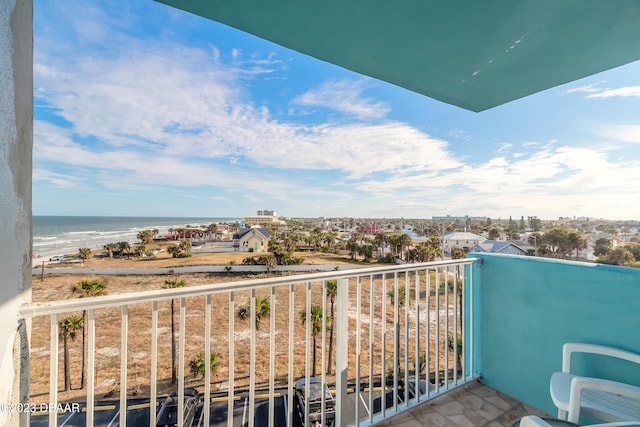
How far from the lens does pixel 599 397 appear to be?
4.89 feet

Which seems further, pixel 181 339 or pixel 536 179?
pixel 536 179

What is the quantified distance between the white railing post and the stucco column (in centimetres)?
138

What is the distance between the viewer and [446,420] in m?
1.92

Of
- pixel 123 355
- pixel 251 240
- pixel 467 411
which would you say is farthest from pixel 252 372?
pixel 251 240

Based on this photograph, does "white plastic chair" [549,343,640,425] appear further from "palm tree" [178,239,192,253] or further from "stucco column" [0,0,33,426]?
"palm tree" [178,239,192,253]

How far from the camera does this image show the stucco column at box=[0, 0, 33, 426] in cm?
93

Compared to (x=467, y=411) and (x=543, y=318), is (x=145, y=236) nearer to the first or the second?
(x=467, y=411)

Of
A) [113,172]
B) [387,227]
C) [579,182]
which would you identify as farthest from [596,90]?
[113,172]

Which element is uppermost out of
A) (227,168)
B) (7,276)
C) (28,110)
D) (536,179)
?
(227,168)

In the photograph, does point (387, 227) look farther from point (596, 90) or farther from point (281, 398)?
point (596, 90)

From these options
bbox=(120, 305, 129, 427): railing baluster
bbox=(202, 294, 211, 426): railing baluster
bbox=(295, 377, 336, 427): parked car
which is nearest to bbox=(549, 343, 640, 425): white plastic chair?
bbox=(295, 377, 336, 427): parked car

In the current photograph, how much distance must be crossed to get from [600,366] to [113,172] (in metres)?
19.2

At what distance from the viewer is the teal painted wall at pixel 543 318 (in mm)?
1669

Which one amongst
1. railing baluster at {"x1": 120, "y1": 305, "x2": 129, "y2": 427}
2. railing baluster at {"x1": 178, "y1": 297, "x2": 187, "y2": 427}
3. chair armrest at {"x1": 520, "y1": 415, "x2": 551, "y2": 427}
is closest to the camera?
chair armrest at {"x1": 520, "y1": 415, "x2": 551, "y2": 427}
